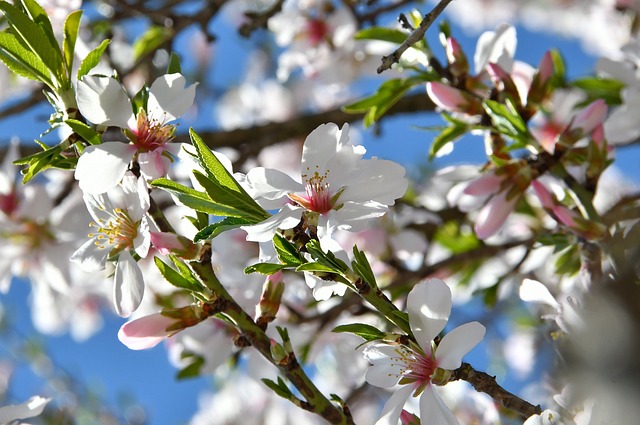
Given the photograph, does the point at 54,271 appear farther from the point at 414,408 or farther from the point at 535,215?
the point at 535,215

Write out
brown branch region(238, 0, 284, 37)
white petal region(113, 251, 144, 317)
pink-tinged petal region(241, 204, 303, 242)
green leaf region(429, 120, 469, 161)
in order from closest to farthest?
pink-tinged petal region(241, 204, 303, 242)
white petal region(113, 251, 144, 317)
green leaf region(429, 120, 469, 161)
brown branch region(238, 0, 284, 37)

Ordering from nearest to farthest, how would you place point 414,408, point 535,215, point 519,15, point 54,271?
point 414,408
point 54,271
point 535,215
point 519,15

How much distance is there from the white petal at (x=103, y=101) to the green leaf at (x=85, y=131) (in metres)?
0.01

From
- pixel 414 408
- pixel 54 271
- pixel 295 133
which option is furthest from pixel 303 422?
pixel 414 408

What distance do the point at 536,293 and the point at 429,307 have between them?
16cm

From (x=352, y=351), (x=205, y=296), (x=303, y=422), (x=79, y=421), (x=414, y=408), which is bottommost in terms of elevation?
(x=79, y=421)

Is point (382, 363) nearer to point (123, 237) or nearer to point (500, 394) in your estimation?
point (500, 394)

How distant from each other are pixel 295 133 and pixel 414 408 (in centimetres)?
103

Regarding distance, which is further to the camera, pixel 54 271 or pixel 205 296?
pixel 54 271

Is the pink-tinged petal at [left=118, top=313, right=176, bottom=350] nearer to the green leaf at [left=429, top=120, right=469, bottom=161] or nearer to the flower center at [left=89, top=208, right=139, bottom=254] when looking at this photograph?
the flower center at [left=89, top=208, right=139, bottom=254]

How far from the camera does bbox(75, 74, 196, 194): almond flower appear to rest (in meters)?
0.73

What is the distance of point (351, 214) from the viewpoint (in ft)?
2.36

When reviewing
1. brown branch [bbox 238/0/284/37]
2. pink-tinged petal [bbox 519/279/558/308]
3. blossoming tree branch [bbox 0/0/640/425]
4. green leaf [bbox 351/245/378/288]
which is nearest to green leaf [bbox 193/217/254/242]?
blossoming tree branch [bbox 0/0/640/425]

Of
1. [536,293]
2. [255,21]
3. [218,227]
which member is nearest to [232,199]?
[218,227]
